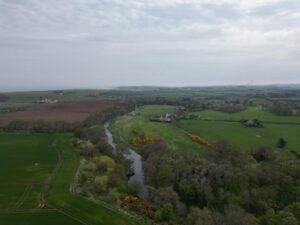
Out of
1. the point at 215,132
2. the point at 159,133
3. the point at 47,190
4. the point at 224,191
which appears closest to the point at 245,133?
the point at 215,132

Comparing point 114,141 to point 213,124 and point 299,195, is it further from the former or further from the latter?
point 299,195

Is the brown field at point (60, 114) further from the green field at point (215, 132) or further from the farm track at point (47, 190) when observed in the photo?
the farm track at point (47, 190)

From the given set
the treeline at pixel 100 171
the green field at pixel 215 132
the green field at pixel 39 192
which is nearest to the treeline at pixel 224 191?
the treeline at pixel 100 171

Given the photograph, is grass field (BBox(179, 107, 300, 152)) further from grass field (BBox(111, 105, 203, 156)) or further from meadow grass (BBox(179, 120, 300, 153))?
grass field (BBox(111, 105, 203, 156))

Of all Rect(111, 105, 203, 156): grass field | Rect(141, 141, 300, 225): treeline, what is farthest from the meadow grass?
Rect(141, 141, 300, 225): treeline

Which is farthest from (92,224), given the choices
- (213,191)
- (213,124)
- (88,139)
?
(213,124)

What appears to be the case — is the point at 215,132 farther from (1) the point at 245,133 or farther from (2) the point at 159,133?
(2) the point at 159,133
